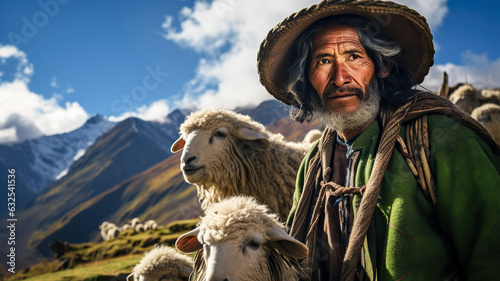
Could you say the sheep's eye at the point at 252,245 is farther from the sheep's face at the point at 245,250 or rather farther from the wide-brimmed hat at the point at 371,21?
the wide-brimmed hat at the point at 371,21

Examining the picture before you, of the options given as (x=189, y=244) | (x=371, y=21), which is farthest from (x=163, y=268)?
(x=371, y=21)

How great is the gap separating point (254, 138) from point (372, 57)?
197 cm

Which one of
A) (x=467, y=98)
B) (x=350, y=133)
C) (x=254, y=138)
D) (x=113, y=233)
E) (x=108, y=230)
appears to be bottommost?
(x=350, y=133)

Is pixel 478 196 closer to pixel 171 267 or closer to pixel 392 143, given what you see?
pixel 392 143

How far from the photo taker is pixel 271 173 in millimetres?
4277

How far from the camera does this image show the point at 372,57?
248cm

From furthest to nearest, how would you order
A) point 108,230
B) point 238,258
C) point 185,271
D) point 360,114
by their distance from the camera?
point 108,230
point 185,271
point 360,114
point 238,258

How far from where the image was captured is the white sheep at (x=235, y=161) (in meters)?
4.04

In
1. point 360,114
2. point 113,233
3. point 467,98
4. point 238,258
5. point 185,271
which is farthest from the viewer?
point 113,233

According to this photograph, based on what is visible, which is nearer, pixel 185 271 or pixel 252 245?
pixel 252 245

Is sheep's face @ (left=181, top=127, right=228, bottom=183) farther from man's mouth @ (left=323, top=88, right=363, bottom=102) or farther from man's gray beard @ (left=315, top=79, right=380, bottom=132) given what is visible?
man's mouth @ (left=323, top=88, right=363, bottom=102)

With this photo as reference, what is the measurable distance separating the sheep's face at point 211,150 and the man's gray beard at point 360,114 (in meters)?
1.80

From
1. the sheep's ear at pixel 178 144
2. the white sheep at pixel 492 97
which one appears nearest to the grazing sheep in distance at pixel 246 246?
the sheep's ear at pixel 178 144

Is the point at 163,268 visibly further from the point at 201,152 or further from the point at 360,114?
the point at 360,114
